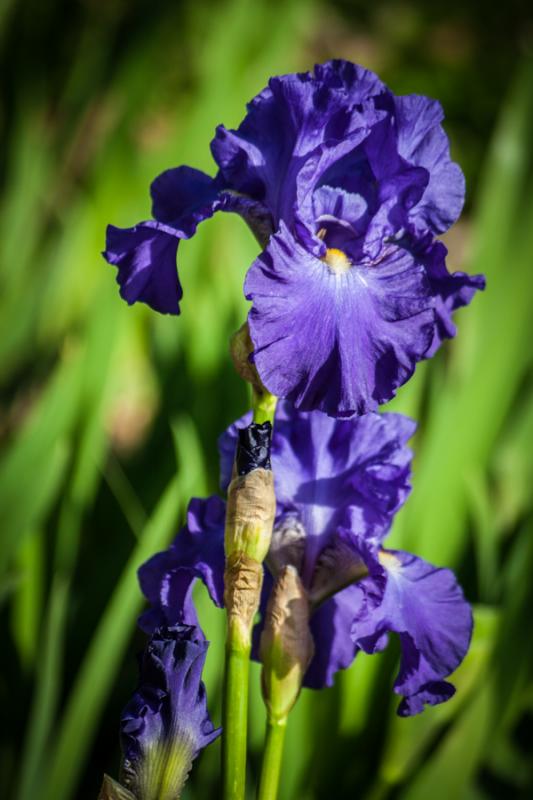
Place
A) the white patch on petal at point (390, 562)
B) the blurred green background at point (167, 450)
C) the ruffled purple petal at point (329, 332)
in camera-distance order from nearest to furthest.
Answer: the ruffled purple petal at point (329, 332), the white patch on petal at point (390, 562), the blurred green background at point (167, 450)

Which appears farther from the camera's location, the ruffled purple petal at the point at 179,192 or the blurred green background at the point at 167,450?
the blurred green background at the point at 167,450

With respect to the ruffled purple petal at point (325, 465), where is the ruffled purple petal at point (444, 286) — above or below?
above

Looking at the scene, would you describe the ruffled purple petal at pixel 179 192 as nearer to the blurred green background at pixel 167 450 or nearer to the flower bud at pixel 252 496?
the flower bud at pixel 252 496


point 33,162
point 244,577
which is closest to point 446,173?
point 244,577

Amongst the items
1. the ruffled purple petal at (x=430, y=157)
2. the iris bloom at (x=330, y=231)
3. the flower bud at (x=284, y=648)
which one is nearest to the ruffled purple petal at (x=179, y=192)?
the iris bloom at (x=330, y=231)

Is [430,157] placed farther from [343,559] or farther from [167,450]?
[167,450]

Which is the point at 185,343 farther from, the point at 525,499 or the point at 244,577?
the point at 244,577

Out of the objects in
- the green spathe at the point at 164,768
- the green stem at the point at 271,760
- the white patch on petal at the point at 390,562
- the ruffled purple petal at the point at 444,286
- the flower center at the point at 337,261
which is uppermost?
the flower center at the point at 337,261

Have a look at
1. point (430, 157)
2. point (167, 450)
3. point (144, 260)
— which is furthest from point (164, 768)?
point (167, 450)
